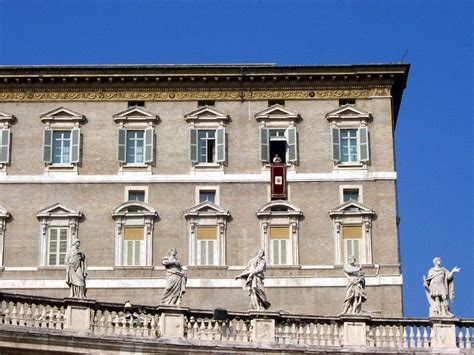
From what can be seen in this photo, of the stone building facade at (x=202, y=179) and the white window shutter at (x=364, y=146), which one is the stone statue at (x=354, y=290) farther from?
the white window shutter at (x=364, y=146)

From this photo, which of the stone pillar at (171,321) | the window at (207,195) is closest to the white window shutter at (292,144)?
the window at (207,195)

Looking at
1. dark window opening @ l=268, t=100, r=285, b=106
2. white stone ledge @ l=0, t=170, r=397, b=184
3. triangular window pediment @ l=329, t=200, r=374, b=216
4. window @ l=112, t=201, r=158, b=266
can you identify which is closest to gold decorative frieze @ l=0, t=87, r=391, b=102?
dark window opening @ l=268, t=100, r=285, b=106

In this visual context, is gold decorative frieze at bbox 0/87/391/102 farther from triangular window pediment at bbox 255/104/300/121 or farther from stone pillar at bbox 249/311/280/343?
stone pillar at bbox 249/311/280/343

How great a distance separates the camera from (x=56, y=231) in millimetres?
70438

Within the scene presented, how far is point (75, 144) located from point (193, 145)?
18.9 feet

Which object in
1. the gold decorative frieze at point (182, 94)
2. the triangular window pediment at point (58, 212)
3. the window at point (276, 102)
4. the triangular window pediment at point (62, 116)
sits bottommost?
the triangular window pediment at point (58, 212)

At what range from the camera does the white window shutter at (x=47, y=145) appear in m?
72.1

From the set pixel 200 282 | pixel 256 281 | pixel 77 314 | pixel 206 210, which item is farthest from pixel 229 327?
pixel 206 210

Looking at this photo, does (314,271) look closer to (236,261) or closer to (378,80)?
(236,261)

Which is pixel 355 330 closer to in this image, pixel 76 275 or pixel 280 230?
pixel 76 275

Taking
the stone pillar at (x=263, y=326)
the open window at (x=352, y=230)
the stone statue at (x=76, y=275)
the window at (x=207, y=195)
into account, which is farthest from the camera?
the window at (x=207, y=195)

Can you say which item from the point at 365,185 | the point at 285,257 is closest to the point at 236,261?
the point at 285,257

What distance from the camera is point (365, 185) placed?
7162cm

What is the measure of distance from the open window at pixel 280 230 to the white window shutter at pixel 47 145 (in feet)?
34.7
